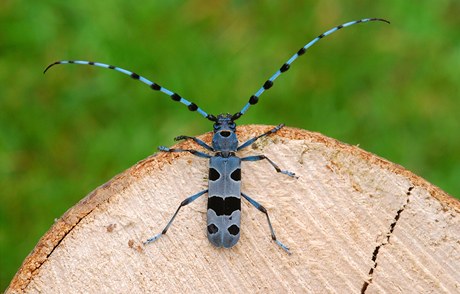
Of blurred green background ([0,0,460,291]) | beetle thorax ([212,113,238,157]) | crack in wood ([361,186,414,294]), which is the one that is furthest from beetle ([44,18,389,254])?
blurred green background ([0,0,460,291])

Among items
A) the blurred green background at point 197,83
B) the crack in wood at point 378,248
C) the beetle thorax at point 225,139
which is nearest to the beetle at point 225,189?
the beetle thorax at point 225,139

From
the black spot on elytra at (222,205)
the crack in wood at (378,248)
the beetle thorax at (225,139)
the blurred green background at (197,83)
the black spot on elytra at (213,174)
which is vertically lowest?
the crack in wood at (378,248)

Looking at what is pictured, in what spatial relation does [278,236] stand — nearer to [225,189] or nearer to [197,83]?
[225,189]

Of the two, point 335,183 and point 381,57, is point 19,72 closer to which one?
point 381,57

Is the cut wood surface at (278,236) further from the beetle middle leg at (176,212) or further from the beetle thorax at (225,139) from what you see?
the beetle thorax at (225,139)

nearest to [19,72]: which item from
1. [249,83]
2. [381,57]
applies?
[249,83]

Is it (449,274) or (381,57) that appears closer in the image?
(449,274)
